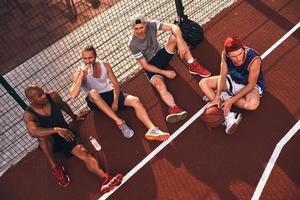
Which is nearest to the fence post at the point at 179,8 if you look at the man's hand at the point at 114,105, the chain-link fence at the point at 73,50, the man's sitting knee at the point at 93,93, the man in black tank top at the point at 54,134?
the chain-link fence at the point at 73,50

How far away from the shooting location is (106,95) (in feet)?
22.7

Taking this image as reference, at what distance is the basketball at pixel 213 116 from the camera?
6.40m

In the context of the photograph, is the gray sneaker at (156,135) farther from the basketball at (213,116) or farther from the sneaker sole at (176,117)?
the basketball at (213,116)

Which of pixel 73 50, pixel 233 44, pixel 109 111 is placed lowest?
pixel 109 111

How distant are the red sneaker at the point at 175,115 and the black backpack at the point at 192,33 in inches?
76.0

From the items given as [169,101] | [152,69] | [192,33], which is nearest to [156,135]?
[169,101]

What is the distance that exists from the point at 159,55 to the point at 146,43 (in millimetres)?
468

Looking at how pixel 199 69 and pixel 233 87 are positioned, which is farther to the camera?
pixel 199 69

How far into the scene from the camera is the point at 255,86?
644cm

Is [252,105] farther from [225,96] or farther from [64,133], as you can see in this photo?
[64,133]

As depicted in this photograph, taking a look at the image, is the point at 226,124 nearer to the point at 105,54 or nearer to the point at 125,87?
the point at 125,87

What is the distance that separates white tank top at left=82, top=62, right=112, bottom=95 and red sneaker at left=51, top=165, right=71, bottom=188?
1538 mm

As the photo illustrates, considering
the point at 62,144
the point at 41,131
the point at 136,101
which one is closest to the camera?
the point at 41,131

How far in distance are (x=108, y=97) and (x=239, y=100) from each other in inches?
96.8
